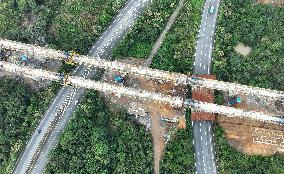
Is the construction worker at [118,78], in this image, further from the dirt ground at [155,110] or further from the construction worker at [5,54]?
the construction worker at [5,54]

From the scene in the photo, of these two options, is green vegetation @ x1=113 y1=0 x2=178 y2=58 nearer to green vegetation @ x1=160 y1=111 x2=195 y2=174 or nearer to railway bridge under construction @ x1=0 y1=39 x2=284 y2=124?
railway bridge under construction @ x1=0 y1=39 x2=284 y2=124

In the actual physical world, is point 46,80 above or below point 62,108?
above

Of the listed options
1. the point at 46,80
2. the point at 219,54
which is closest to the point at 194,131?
the point at 219,54

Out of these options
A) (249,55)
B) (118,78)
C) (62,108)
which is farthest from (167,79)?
(62,108)

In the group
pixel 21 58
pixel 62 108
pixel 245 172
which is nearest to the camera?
pixel 245 172

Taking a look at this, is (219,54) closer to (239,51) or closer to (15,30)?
(239,51)

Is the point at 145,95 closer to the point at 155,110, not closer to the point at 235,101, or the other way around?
the point at 155,110
